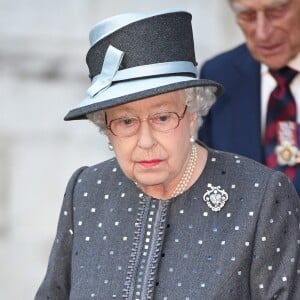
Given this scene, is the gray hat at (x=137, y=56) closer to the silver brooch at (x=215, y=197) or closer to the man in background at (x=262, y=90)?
the silver brooch at (x=215, y=197)

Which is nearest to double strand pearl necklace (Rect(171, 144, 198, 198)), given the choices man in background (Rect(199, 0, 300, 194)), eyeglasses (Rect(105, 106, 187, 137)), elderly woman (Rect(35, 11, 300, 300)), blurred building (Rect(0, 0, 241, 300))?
elderly woman (Rect(35, 11, 300, 300))

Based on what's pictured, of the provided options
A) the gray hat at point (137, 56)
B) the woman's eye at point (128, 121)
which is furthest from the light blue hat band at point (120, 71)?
the woman's eye at point (128, 121)

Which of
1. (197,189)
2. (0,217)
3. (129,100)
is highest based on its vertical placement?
(129,100)

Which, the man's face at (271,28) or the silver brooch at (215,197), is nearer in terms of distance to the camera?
the silver brooch at (215,197)

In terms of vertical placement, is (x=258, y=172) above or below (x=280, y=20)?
below

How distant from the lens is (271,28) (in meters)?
4.38

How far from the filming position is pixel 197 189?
370 cm

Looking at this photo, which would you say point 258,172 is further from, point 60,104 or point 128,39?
point 60,104

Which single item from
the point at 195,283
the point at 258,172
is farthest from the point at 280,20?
the point at 195,283

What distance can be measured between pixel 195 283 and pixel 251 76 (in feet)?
4.00

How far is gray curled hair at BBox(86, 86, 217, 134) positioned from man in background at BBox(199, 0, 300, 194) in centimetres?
73

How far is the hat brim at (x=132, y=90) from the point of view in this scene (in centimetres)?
345

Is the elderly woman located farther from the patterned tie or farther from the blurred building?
the blurred building

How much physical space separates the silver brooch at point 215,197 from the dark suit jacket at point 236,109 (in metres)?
0.81
